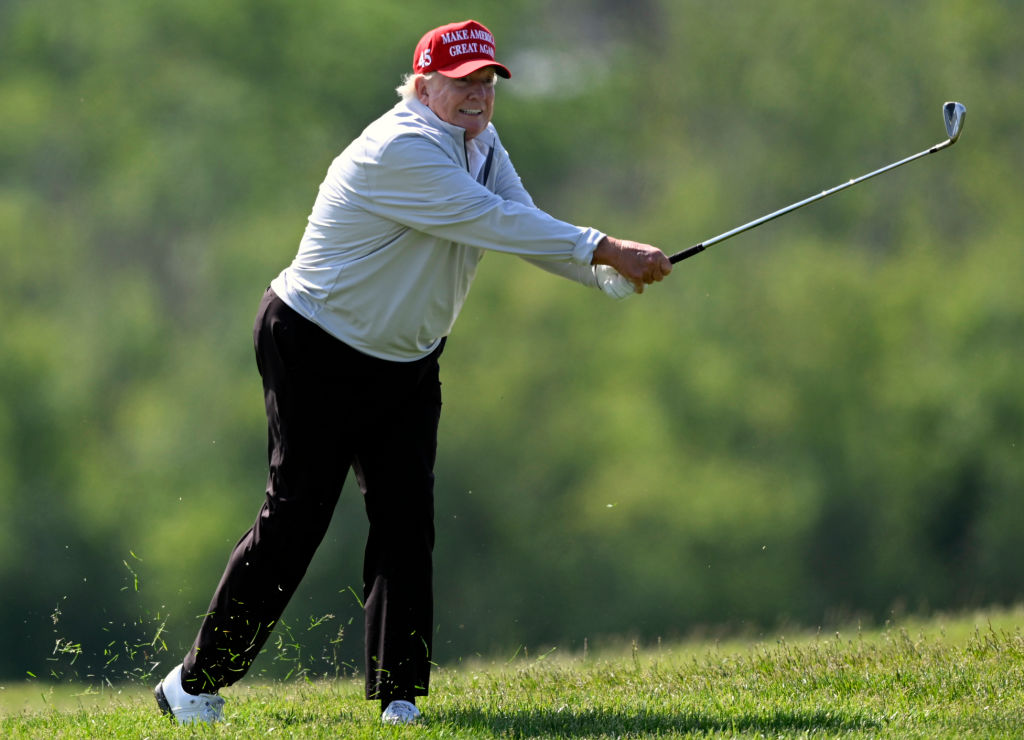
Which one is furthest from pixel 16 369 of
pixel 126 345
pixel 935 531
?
pixel 935 531

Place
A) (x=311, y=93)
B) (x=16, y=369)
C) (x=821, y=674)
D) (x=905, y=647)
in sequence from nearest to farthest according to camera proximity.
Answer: (x=821, y=674)
(x=905, y=647)
(x=16, y=369)
(x=311, y=93)

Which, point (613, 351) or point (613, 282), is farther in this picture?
point (613, 351)

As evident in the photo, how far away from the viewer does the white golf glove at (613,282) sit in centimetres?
560

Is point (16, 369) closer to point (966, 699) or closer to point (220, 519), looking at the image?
point (220, 519)

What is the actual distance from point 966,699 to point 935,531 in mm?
32327

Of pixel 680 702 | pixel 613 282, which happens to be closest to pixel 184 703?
pixel 680 702

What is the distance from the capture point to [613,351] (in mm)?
38938

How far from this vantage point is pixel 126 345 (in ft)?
126

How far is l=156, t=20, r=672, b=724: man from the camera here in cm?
524

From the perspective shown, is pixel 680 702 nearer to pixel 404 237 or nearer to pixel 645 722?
pixel 645 722

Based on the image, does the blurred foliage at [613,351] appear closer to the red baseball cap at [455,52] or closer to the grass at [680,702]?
the grass at [680,702]

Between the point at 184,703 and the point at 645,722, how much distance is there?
1684 mm

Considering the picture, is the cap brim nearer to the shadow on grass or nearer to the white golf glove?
the white golf glove

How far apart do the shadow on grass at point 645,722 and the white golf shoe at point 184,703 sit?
816 millimetres
